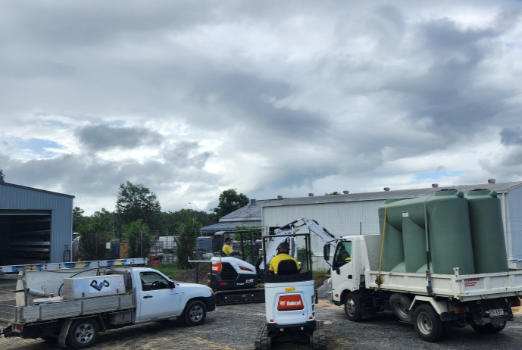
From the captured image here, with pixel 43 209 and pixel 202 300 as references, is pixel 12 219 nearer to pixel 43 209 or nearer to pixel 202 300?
pixel 43 209

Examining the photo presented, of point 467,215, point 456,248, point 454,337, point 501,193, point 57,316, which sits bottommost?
point 454,337

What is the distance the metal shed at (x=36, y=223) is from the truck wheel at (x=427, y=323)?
79.1 ft

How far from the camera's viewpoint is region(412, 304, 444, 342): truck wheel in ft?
31.1

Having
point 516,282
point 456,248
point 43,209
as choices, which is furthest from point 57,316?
point 43,209

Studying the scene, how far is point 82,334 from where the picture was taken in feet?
33.7

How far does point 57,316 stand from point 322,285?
1152 cm

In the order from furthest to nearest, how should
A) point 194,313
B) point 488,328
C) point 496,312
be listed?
point 194,313
point 488,328
point 496,312

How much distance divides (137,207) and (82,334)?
65051mm

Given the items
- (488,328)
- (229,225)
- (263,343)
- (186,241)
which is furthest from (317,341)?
(229,225)

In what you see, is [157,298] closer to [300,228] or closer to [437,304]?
[300,228]

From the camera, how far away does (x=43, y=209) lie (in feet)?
91.5

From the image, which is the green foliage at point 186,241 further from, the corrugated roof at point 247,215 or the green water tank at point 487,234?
the green water tank at point 487,234

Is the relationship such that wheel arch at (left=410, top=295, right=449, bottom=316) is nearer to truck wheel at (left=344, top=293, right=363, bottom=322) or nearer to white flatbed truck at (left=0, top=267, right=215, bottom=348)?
truck wheel at (left=344, top=293, right=363, bottom=322)

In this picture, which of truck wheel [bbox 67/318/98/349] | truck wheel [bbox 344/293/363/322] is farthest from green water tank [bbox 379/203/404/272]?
truck wheel [bbox 67/318/98/349]
